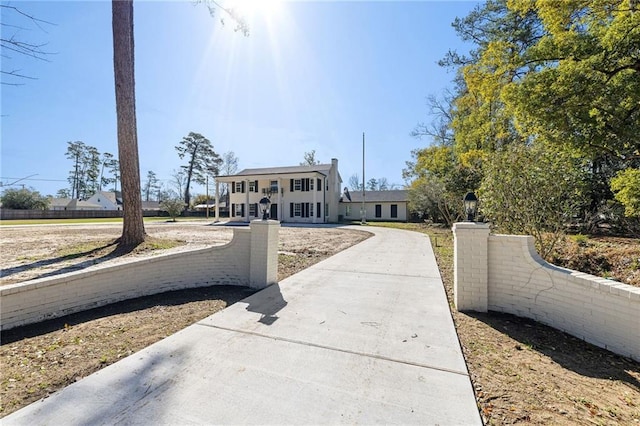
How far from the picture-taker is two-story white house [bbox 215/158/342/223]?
2739 cm

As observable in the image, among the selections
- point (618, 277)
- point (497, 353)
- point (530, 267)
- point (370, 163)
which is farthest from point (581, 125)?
point (370, 163)

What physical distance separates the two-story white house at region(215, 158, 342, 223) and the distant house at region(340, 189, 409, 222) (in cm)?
396

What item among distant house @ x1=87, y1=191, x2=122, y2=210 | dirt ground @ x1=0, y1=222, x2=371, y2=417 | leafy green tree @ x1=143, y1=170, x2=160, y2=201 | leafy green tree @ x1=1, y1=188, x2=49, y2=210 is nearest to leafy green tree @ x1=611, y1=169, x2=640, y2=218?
dirt ground @ x1=0, y1=222, x2=371, y2=417

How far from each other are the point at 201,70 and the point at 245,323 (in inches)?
371

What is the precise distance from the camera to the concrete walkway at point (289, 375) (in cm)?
196

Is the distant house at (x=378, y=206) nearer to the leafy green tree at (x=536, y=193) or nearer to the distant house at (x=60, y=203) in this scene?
the leafy green tree at (x=536, y=193)

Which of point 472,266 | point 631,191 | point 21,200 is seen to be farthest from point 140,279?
point 21,200

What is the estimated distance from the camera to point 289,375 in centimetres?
245

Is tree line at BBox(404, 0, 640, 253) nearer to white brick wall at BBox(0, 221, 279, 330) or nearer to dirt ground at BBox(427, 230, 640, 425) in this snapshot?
dirt ground at BBox(427, 230, 640, 425)

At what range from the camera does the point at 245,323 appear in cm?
357

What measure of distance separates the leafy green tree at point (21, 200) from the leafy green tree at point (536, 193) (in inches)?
1978

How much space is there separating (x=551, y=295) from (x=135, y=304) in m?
6.10

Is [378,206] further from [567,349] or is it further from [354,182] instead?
[567,349]

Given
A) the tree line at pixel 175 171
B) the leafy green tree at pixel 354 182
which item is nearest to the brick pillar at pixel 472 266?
the tree line at pixel 175 171
